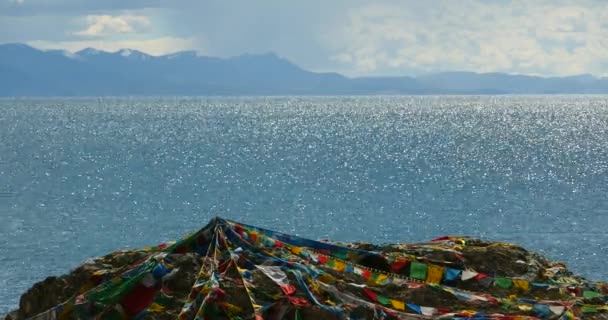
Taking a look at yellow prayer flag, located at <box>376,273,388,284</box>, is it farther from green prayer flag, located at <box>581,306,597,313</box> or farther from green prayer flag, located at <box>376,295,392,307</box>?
green prayer flag, located at <box>581,306,597,313</box>

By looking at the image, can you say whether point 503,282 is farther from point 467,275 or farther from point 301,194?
point 301,194

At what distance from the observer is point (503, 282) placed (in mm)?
16234

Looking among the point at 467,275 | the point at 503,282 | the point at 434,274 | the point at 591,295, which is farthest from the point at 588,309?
the point at 434,274

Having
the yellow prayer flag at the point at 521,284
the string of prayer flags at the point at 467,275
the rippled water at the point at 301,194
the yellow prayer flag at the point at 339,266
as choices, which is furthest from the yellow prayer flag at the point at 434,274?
the rippled water at the point at 301,194

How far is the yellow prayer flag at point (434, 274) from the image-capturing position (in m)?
16.4

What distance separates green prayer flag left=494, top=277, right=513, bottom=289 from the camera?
53.1 ft

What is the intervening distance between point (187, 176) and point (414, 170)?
23.6 m

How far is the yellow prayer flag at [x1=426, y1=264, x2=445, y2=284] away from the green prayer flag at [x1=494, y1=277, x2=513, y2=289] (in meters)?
0.82

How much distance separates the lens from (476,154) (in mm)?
135875

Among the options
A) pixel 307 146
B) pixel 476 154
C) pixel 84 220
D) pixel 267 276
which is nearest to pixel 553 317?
pixel 267 276

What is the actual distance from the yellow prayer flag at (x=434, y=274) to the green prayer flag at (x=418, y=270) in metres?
0.08

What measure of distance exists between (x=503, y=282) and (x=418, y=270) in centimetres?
128

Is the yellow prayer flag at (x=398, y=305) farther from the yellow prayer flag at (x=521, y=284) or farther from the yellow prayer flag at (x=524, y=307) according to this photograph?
the yellow prayer flag at (x=521, y=284)

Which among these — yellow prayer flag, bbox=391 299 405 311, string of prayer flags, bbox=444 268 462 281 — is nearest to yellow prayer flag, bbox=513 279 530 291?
string of prayer flags, bbox=444 268 462 281
